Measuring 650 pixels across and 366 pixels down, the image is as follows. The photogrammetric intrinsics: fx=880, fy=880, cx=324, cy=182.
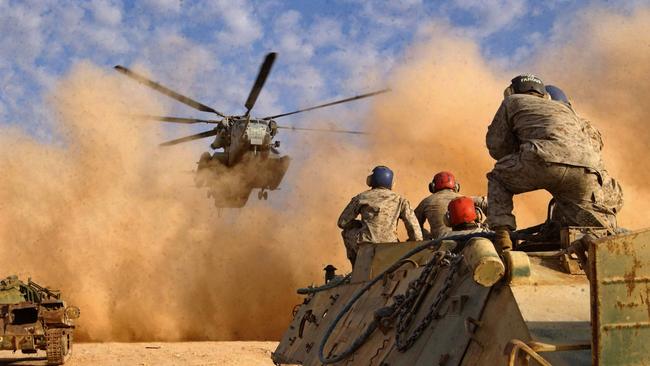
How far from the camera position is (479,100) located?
80.0 ft

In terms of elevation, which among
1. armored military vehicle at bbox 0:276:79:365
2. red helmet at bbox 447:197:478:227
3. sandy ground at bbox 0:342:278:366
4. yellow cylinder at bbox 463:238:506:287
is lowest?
sandy ground at bbox 0:342:278:366

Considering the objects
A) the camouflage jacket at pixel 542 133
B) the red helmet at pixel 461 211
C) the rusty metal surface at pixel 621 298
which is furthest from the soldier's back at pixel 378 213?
the rusty metal surface at pixel 621 298

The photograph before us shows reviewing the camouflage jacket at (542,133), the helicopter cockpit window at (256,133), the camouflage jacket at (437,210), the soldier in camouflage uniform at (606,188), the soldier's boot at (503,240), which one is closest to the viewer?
the soldier's boot at (503,240)

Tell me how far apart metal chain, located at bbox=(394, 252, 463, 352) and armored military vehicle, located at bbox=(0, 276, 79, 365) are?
13701mm

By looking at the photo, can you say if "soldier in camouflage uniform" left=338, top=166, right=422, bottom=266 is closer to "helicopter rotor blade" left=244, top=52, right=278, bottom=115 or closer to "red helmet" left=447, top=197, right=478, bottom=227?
"red helmet" left=447, top=197, right=478, bottom=227

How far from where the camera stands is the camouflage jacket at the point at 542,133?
4.46 metres

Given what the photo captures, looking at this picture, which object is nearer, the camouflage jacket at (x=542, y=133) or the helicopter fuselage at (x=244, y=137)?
the camouflage jacket at (x=542, y=133)

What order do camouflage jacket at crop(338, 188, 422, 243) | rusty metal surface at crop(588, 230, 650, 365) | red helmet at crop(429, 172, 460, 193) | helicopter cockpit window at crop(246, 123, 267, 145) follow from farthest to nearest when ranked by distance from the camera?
helicopter cockpit window at crop(246, 123, 267, 145) < red helmet at crop(429, 172, 460, 193) < camouflage jacket at crop(338, 188, 422, 243) < rusty metal surface at crop(588, 230, 650, 365)

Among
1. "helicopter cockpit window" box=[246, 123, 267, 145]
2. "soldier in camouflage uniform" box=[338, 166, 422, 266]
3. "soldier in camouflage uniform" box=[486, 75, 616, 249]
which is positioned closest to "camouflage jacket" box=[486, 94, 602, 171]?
"soldier in camouflage uniform" box=[486, 75, 616, 249]

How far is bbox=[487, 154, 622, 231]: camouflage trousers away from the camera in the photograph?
4.50 meters

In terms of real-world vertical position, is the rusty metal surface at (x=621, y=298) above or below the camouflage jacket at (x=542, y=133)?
below

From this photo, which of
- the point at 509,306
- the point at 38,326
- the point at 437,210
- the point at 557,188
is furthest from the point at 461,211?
the point at 38,326

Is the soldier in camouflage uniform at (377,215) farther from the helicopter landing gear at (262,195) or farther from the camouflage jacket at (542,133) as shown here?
the helicopter landing gear at (262,195)

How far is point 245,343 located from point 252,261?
15.1ft
